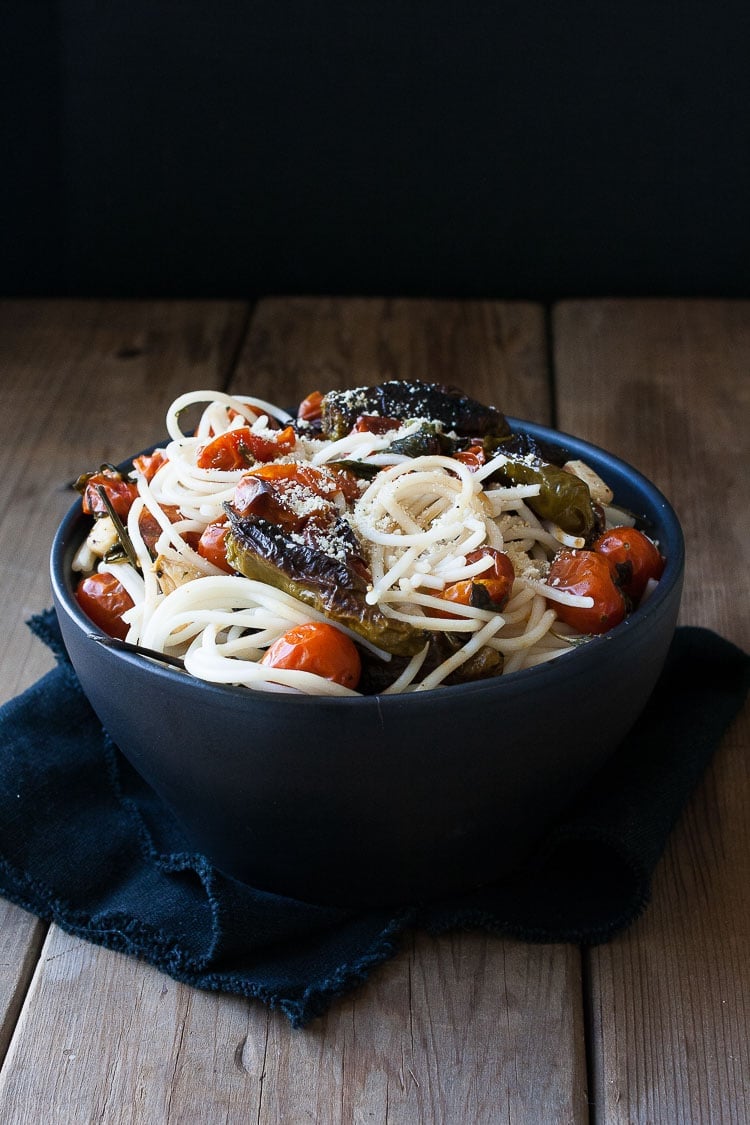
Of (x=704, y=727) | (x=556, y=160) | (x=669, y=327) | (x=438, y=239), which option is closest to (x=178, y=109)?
(x=438, y=239)

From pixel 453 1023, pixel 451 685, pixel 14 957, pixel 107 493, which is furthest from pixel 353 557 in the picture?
pixel 14 957

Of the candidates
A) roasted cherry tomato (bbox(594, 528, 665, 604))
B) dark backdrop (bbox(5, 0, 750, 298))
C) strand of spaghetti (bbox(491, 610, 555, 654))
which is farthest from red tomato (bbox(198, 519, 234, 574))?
dark backdrop (bbox(5, 0, 750, 298))

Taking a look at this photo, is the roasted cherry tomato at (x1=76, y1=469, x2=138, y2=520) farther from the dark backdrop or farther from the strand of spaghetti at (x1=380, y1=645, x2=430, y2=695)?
the dark backdrop

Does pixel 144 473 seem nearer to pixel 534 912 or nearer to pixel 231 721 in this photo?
pixel 231 721

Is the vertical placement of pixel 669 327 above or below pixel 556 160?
below

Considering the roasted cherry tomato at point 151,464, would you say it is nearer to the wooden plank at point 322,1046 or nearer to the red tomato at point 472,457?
the red tomato at point 472,457

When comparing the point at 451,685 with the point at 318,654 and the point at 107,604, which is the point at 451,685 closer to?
the point at 318,654

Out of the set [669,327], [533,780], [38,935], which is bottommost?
[669,327]
